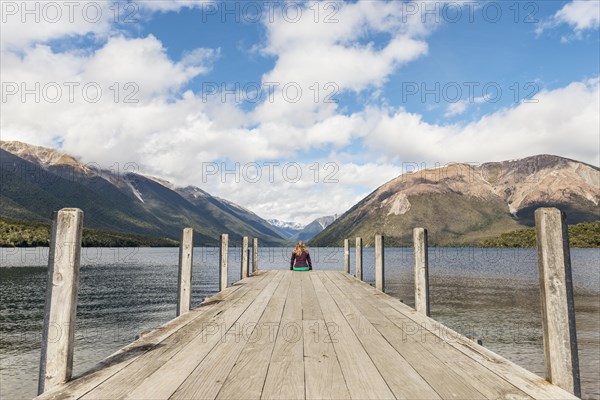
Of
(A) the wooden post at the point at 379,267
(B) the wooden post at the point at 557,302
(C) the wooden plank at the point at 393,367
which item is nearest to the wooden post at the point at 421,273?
(C) the wooden plank at the point at 393,367

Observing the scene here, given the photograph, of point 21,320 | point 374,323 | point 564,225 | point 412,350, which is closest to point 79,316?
point 21,320

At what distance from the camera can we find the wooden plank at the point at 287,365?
12.0ft

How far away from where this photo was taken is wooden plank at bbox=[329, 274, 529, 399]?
3702mm

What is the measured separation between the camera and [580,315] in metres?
24.6

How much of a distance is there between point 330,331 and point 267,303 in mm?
3439

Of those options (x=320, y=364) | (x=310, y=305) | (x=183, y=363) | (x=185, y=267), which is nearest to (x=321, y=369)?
(x=320, y=364)

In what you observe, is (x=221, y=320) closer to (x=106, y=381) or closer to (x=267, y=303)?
(x=267, y=303)

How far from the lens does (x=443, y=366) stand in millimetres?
4480

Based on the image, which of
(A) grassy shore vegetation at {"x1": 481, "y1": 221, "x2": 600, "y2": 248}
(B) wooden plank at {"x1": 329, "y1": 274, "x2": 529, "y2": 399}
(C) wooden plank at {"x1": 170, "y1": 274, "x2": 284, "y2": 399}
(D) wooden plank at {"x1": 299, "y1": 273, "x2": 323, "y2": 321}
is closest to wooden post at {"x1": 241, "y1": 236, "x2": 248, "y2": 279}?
(D) wooden plank at {"x1": 299, "y1": 273, "x2": 323, "y2": 321}

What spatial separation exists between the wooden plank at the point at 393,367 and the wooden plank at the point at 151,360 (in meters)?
2.43

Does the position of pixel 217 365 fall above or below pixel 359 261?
below

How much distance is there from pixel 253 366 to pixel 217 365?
15.8 inches

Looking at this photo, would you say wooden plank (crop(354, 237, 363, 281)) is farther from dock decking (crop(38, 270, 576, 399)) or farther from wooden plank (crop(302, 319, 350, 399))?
wooden plank (crop(302, 319, 350, 399))

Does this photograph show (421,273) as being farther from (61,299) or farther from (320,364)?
(61,299)
